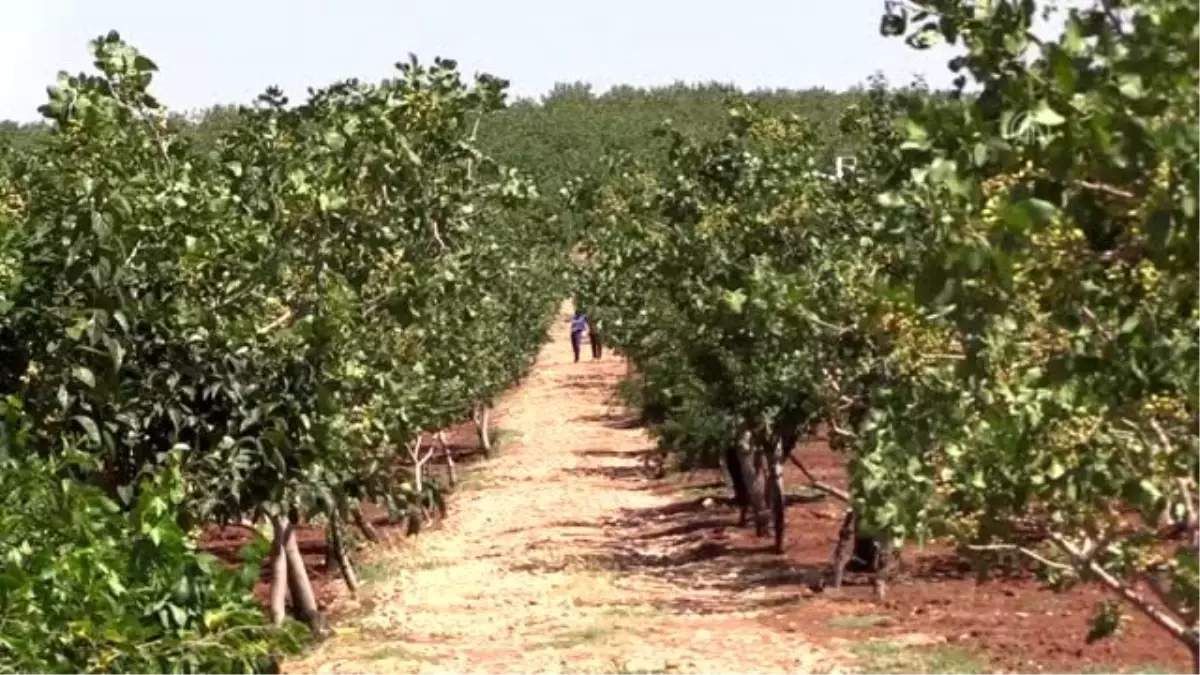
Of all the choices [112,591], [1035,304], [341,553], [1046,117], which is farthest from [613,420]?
[1046,117]

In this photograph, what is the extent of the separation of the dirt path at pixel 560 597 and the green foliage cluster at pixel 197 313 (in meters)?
1.84

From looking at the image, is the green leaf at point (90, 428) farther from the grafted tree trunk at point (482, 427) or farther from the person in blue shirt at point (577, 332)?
the person in blue shirt at point (577, 332)

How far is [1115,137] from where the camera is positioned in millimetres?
4102

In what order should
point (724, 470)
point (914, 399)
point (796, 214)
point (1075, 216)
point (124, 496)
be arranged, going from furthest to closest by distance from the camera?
1. point (724, 470)
2. point (796, 214)
3. point (914, 399)
4. point (124, 496)
5. point (1075, 216)

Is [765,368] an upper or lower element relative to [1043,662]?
upper

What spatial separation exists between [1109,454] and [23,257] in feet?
17.3

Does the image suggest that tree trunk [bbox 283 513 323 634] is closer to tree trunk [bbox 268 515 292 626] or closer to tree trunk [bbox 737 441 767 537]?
tree trunk [bbox 268 515 292 626]

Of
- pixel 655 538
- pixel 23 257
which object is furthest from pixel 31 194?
pixel 655 538

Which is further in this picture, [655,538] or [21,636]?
[655,538]

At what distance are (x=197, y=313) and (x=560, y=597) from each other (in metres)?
11.2

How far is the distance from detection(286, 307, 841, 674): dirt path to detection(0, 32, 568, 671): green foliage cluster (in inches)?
72.6

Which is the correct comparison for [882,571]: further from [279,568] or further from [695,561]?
[279,568]

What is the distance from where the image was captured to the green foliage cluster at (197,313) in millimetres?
6332

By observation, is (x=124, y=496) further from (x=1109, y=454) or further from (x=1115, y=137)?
(x=1115, y=137)
